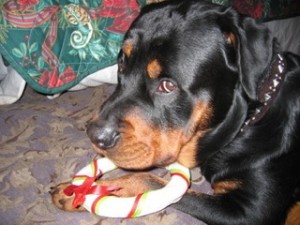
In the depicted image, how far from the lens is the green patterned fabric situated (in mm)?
2125

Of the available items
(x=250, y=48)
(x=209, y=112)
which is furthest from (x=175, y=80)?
(x=250, y=48)

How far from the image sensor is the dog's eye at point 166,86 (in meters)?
1.53

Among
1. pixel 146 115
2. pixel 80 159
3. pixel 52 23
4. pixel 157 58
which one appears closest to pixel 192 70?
pixel 157 58

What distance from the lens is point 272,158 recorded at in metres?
1.73

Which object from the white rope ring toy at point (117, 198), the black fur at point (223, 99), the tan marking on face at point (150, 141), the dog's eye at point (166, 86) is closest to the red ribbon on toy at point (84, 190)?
the white rope ring toy at point (117, 198)

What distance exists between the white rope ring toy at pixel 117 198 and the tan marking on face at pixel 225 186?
0.74 feet

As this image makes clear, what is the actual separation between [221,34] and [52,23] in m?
1.22

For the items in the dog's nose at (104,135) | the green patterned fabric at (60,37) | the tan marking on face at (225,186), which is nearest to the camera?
the dog's nose at (104,135)

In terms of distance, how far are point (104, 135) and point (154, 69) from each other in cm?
39

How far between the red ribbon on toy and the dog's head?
6.6 inches

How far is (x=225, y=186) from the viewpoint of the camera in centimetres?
178

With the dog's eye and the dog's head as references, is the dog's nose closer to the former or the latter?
the dog's head

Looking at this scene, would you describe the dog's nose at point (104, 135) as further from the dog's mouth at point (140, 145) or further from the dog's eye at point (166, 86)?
the dog's eye at point (166, 86)

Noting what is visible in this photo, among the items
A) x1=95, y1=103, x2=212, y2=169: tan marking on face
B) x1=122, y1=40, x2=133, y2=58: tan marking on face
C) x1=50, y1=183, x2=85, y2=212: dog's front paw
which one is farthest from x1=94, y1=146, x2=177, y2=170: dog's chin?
x1=122, y1=40, x2=133, y2=58: tan marking on face
